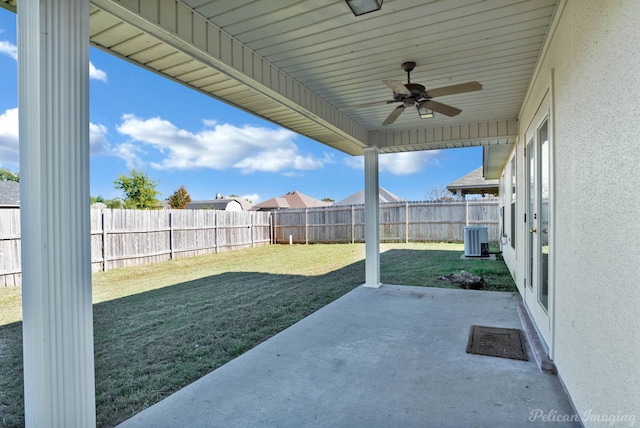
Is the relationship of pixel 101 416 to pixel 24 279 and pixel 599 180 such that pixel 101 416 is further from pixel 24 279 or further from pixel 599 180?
pixel 599 180

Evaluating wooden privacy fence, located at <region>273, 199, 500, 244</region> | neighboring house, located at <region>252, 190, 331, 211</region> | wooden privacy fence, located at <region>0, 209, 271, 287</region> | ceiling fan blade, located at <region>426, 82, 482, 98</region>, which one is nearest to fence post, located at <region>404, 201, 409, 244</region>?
wooden privacy fence, located at <region>273, 199, 500, 244</region>

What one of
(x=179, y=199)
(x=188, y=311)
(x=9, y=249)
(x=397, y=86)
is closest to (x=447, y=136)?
(x=397, y=86)

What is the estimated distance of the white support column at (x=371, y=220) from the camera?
607 centimetres

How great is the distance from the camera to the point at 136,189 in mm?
21828

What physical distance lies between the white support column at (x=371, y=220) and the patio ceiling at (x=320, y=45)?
1.69 meters

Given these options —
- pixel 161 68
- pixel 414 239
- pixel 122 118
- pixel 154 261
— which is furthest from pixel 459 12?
pixel 122 118

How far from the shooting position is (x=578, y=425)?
2076 mm

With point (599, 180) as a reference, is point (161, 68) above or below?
above

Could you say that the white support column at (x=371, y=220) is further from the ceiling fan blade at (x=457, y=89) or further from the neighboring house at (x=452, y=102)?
the ceiling fan blade at (x=457, y=89)

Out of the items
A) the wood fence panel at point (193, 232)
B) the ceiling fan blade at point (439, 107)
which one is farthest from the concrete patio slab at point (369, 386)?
the wood fence panel at point (193, 232)

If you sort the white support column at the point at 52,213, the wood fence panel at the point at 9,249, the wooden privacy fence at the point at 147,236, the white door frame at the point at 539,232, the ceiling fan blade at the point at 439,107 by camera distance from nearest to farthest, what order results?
the white support column at the point at 52,213 < the white door frame at the point at 539,232 < the ceiling fan blade at the point at 439,107 < the wood fence panel at the point at 9,249 < the wooden privacy fence at the point at 147,236

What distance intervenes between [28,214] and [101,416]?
151 cm

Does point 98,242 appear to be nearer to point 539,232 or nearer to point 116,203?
point 539,232

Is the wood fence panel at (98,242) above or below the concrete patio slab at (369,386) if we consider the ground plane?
above
